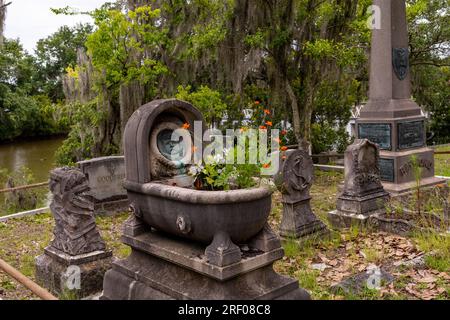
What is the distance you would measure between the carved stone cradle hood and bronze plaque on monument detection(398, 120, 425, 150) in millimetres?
5882

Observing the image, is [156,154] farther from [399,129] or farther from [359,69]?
[359,69]

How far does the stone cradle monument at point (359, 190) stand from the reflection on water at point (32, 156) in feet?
50.9

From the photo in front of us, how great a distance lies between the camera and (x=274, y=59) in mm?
13820

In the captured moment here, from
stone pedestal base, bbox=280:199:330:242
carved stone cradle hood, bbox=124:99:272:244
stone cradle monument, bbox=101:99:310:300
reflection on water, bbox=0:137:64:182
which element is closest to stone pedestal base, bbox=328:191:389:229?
stone pedestal base, bbox=280:199:330:242

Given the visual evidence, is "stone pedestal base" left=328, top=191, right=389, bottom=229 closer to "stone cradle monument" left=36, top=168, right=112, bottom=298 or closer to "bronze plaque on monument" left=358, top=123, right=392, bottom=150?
"bronze plaque on monument" left=358, top=123, right=392, bottom=150

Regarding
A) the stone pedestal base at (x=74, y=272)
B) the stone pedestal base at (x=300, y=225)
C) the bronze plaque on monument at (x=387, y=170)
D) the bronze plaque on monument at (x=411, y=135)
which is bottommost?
the stone pedestal base at (x=74, y=272)

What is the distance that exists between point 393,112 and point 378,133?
0.56m

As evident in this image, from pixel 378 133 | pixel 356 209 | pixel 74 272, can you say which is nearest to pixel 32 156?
pixel 378 133

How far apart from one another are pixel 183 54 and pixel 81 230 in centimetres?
839

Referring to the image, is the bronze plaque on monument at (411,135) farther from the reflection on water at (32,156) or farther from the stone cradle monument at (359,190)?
the reflection on water at (32,156)

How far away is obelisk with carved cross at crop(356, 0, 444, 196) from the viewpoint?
31.8 feet

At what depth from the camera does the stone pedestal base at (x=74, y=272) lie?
5602 mm

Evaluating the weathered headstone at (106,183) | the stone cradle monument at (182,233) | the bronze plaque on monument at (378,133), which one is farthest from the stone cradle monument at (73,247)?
the bronze plaque on monument at (378,133)
